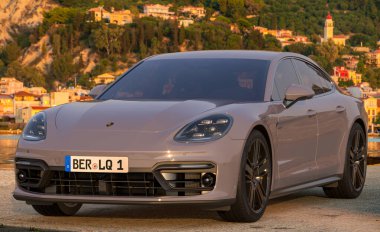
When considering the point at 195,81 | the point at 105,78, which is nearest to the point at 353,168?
the point at 195,81

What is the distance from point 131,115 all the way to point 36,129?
60 centimetres

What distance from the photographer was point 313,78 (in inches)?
309

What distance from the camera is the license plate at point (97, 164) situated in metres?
5.80

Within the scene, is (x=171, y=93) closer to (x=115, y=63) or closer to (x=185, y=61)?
(x=185, y=61)

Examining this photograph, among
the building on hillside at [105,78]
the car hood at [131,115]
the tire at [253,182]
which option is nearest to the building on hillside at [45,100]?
the building on hillside at [105,78]

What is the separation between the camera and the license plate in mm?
5797

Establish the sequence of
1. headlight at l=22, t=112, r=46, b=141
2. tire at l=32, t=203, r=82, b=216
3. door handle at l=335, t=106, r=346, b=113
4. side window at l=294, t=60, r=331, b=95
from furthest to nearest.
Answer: door handle at l=335, t=106, r=346, b=113 → side window at l=294, t=60, r=331, b=95 → tire at l=32, t=203, r=82, b=216 → headlight at l=22, t=112, r=46, b=141

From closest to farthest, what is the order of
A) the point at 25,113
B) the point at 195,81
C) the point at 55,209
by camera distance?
the point at 55,209 < the point at 195,81 < the point at 25,113

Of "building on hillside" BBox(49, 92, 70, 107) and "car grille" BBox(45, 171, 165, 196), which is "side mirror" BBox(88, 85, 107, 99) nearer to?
"car grille" BBox(45, 171, 165, 196)

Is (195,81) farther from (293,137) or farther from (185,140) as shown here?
(185,140)

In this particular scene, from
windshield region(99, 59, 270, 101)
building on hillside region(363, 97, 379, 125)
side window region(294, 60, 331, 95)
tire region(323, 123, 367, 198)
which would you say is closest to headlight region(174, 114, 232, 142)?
windshield region(99, 59, 270, 101)

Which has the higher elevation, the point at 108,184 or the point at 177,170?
the point at 177,170

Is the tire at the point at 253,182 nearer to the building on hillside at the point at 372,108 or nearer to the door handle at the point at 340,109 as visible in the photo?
the door handle at the point at 340,109

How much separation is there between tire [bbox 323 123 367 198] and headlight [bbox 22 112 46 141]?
265cm
